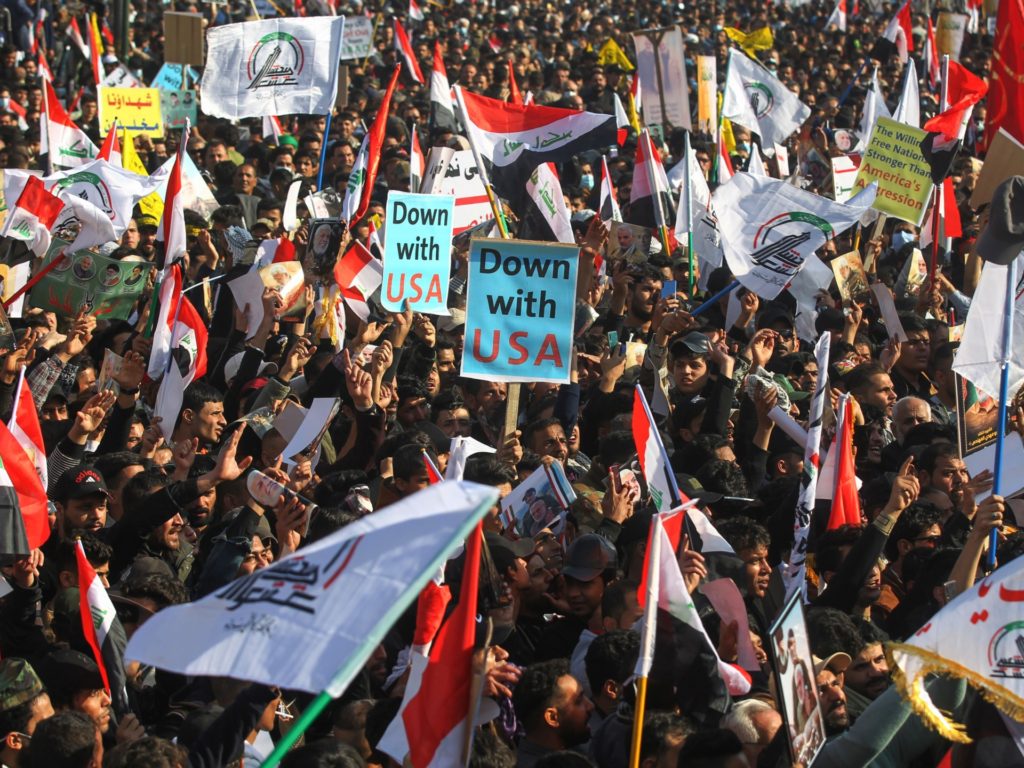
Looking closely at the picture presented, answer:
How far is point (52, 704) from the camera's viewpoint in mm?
5117

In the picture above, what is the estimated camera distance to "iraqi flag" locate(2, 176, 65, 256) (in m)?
10.2

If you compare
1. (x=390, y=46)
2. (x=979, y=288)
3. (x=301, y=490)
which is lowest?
(x=390, y=46)

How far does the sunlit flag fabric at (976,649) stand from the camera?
3973mm

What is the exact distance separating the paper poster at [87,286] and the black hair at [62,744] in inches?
236

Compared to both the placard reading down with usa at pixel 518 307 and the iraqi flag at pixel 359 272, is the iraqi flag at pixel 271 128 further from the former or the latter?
the placard reading down with usa at pixel 518 307

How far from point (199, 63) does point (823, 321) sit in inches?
367

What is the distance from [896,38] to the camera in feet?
82.2

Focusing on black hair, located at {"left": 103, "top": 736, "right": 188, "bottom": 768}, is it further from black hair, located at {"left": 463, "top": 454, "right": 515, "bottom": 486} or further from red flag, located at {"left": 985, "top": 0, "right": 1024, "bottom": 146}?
red flag, located at {"left": 985, "top": 0, "right": 1024, "bottom": 146}

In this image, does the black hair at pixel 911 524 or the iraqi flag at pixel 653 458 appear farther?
the black hair at pixel 911 524

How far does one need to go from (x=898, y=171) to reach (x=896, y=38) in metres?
13.9

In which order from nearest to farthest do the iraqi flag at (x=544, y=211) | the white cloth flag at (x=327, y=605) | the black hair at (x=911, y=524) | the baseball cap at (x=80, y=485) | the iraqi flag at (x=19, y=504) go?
the white cloth flag at (x=327, y=605), the iraqi flag at (x=19, y=504), the baseball cap at (x=80, y=485), the black hair at (x=911, y=524), the iraqi flag at (x=544, y=211)

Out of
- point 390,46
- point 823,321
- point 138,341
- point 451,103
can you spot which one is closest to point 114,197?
point 138,341

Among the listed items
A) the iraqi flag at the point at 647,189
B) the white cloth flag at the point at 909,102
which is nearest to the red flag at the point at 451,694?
the iraqi flag at the point at 647,189

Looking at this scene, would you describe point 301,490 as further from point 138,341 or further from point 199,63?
point 199,63
